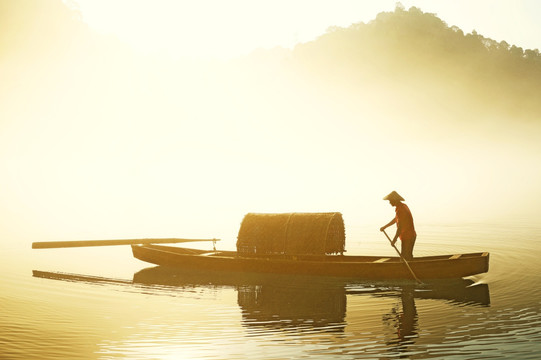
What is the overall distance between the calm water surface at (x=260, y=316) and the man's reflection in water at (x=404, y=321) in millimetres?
29

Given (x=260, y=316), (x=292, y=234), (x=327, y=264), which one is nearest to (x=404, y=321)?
(x=260, y=316)

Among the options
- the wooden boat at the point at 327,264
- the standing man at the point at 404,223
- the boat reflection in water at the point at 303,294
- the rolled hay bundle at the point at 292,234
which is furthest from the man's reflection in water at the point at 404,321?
the rolled hay bundle at the point at 292,234

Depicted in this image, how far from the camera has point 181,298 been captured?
21.0 m

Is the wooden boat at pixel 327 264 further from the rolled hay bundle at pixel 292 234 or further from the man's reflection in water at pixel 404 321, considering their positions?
the man's reflection in water at pixel 404 321

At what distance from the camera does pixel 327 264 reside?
23.1 meters

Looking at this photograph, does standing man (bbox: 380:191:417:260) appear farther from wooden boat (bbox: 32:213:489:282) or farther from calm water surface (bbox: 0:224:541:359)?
calm water surface (bbox: 0:224:541:359)

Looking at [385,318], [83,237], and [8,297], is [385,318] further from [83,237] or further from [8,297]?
[83,237]

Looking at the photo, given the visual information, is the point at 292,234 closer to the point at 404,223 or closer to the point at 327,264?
the point at 327,264

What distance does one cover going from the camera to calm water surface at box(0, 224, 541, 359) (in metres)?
14.1

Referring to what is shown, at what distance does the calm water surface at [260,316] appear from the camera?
14125 millimetres

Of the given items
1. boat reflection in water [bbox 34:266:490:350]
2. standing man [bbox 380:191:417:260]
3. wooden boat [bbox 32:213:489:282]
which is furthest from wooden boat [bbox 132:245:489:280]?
standing man [bbox 380:191:417:260]

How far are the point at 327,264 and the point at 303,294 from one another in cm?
219

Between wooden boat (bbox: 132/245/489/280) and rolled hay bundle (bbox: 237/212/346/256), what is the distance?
0.42 meters

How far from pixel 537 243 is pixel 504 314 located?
2162cm
